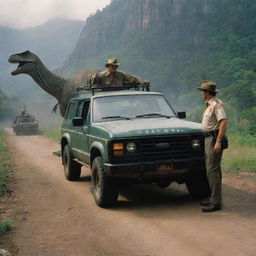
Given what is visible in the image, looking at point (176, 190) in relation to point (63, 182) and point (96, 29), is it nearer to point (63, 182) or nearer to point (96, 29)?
point (63, 182)

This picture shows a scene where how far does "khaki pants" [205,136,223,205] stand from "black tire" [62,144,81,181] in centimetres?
380

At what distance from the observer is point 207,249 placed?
5016 mm

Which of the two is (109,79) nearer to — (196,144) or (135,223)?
(196,144)

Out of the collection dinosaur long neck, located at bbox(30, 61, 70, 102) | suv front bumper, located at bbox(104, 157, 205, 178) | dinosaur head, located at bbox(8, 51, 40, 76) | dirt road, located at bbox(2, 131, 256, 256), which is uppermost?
dinosaur head, located at bbox(8, 51, 40, 76)

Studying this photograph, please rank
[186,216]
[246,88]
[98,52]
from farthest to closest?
[98,52]
[246,88]
[186,216]

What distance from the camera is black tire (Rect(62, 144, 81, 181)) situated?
31.9ft

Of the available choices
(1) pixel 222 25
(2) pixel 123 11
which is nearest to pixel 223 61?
(1) pixel 222 25

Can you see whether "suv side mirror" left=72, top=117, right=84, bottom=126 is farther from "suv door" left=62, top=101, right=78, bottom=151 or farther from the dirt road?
the dirt road

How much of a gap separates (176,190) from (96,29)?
449ft

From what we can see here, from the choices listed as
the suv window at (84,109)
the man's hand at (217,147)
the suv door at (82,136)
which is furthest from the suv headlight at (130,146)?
the suv window at (84,109)

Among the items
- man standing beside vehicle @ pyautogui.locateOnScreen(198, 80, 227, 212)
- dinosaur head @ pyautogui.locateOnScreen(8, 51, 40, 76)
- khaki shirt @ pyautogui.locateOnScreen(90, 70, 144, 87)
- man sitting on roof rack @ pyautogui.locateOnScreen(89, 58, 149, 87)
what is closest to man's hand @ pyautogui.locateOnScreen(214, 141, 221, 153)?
man standing beside vehicle @ pyautogui.locateOnScreen(198, 80, 227, 212)

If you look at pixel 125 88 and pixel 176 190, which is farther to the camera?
pixel 125 88

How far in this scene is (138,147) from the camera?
682 cm

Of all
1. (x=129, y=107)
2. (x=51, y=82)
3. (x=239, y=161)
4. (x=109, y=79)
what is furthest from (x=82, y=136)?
(x=51, y=82)
